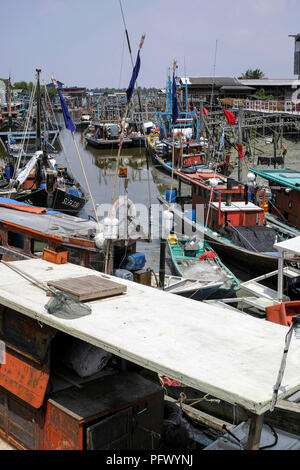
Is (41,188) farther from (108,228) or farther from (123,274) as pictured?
(108,228)

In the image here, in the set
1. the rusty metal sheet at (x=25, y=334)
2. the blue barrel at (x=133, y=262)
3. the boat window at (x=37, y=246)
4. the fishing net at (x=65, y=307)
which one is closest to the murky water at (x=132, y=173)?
the boat window at (x=37, y=246)

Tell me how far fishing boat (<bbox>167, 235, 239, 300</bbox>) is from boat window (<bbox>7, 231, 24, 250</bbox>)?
451 centimetres

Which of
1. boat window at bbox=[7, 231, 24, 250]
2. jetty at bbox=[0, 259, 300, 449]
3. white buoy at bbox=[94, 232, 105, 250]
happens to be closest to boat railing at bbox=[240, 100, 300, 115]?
boat window at bbox=[7, 231, 24, 250]

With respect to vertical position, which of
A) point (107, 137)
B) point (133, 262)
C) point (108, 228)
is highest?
point (107, 137)

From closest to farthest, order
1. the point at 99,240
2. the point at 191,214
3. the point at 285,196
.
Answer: the point at 99,240 → the point at 285,196 → the point at 191,214

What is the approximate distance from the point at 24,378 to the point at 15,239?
762 cm

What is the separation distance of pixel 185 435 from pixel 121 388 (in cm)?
121

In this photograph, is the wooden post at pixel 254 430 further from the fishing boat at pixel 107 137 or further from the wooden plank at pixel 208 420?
the fishing boat at pixel 107 137

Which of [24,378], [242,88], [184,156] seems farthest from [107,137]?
[24,378]

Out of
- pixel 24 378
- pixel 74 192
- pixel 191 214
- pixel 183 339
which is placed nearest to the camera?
pixel 183 339

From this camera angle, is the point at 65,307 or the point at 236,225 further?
the point at 236,225

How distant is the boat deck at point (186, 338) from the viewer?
4.14 m

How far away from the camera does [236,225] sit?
67.8ft
